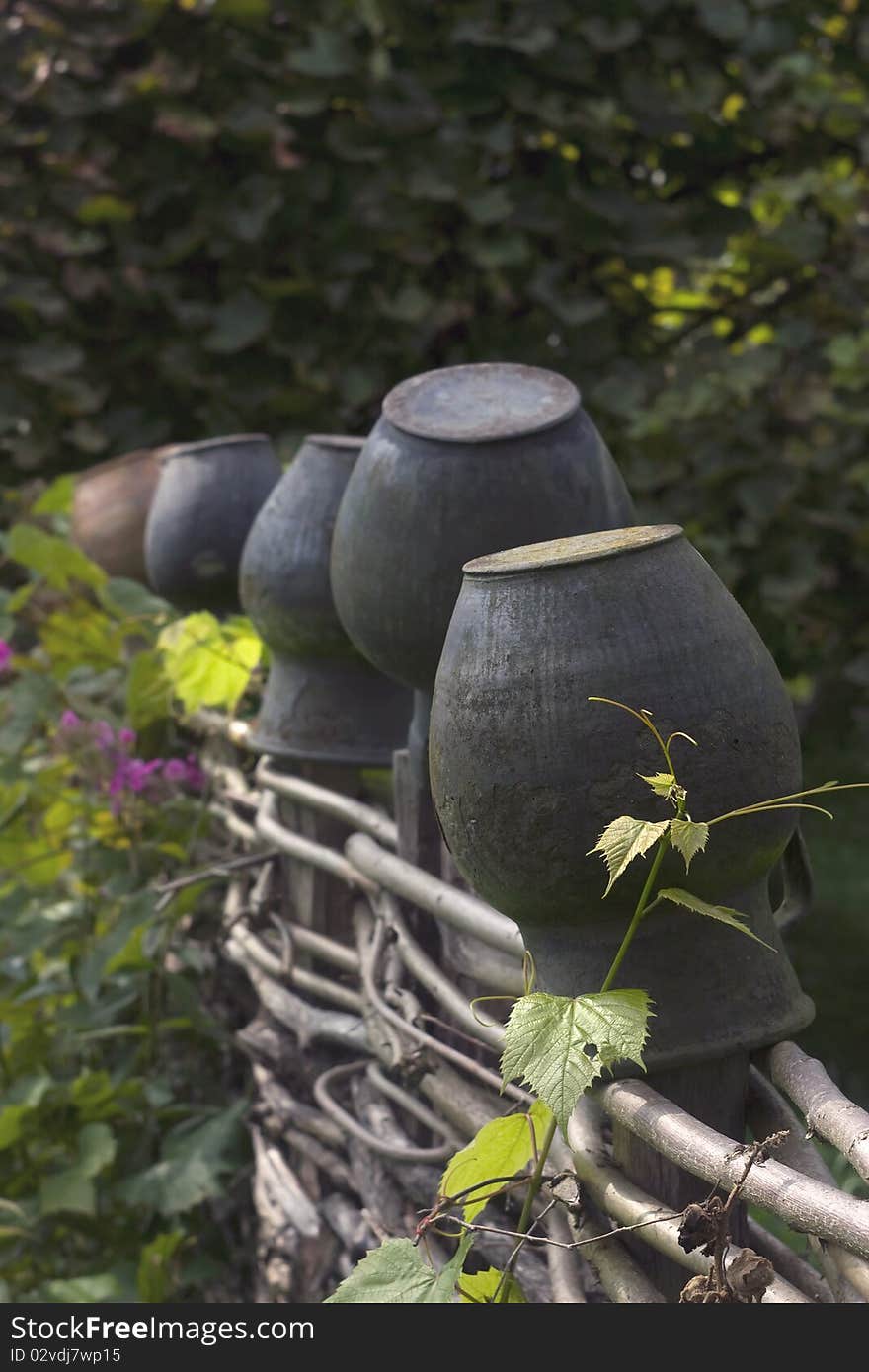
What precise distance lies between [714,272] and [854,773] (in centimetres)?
143

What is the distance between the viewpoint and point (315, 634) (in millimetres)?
1503

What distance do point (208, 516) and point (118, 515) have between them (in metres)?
0.60

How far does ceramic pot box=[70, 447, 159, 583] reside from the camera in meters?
2.49

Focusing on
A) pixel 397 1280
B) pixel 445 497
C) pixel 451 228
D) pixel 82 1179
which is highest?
pixel 445 497

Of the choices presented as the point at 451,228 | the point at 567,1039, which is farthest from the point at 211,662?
the point at 451,228

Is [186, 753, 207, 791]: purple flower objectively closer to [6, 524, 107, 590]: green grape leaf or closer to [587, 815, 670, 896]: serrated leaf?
[6, 524, 107, 590]: green grape leaf

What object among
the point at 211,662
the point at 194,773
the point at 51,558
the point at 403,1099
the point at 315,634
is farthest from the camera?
the point at 51,558

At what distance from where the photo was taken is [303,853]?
1502 millimetres

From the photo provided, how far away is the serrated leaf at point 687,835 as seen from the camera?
0.74 metres

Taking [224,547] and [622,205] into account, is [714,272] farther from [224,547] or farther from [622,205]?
[224,547]

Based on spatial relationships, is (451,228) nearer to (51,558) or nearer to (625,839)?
(51,558)

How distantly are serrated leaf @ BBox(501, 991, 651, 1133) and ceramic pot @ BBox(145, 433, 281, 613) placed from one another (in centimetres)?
128

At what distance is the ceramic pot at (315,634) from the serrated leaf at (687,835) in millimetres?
763

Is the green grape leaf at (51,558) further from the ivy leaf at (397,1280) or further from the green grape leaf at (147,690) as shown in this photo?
the ivy leaf at (397,1280)
